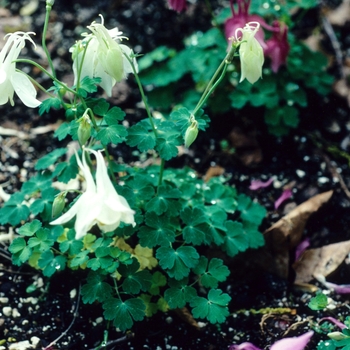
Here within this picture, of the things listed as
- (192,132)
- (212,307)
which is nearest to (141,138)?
(192,132)

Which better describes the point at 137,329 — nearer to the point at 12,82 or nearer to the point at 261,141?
the point at 12,82

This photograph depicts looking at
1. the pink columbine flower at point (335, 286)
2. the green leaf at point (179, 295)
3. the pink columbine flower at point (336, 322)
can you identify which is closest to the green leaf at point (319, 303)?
the pink columbine flower at point (336, 322)

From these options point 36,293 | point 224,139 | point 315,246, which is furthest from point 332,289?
point 36,293

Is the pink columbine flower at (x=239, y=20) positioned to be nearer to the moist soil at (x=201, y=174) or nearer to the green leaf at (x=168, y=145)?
the moist soil at (x=201, y=174)

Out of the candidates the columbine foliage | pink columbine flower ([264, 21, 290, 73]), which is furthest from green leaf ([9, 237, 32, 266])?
pink columbine flower ([264, 21, 290, 73])

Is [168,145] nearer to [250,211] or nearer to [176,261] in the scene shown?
[176,261]

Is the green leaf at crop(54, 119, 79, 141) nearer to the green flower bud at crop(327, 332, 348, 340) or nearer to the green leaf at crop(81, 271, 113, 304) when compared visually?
the green leaf at crop(81, 271, 113, 304)
